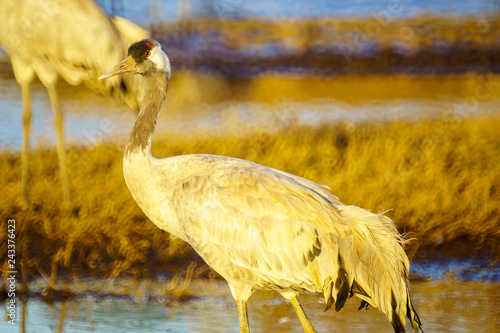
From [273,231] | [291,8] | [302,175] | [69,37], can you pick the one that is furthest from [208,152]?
[291,8]

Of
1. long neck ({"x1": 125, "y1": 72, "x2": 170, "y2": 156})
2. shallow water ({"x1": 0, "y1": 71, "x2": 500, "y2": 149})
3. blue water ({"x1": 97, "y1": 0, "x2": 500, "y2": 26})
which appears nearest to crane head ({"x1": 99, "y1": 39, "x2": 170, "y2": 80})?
long neck ({"x1": 125, "y1": 72, "x2": 170, "y2": 156})

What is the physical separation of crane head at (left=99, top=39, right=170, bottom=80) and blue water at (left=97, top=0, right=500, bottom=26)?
11914mm

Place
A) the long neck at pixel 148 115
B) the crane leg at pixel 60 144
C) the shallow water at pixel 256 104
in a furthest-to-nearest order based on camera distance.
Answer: the shallow water at pixel 256 104
the crane leg at pixel 60 144
the long neck at pixel 148 115

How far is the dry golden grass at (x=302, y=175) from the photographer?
5.49 m

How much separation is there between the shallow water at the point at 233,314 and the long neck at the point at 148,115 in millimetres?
993

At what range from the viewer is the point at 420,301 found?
509 cm

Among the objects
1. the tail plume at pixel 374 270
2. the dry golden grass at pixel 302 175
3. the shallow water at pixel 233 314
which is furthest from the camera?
the dry golden grass at pixel 302 175

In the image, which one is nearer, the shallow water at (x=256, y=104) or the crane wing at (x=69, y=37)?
the crane wing at (x=69, y=37)

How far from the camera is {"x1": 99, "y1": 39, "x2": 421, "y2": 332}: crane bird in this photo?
13.1 ft

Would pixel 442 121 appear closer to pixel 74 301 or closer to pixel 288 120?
pixel 288 120

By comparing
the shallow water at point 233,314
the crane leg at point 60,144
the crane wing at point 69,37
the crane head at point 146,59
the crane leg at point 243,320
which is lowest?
the shallow water at point 233,314

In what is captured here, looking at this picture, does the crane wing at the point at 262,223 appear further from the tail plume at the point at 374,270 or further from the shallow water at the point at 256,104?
the shallow water at the point at 256,104

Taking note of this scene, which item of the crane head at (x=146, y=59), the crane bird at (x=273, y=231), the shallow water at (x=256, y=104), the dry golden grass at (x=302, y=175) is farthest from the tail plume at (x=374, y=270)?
the shallow water at (x=256, y=104)

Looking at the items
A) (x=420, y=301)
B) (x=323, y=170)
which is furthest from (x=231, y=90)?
(x=420, y=301)
